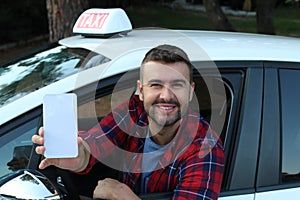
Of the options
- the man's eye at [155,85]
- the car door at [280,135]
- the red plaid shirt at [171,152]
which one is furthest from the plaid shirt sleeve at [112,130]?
the car door at [280,135]

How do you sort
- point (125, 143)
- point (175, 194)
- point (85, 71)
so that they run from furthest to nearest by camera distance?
point (125, 143), point (85, 71), point (175, 194)

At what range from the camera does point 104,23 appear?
2.44m

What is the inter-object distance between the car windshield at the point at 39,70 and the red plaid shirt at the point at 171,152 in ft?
0.89

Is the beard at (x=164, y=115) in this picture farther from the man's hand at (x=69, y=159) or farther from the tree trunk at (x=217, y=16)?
the tree trunk at (x=217, y=16)

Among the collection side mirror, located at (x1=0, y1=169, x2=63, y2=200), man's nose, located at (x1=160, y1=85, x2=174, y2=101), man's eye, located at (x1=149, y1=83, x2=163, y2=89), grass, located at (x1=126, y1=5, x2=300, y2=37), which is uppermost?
man's eye, located at (x1=149, y1=83, x2=163, y2=89)

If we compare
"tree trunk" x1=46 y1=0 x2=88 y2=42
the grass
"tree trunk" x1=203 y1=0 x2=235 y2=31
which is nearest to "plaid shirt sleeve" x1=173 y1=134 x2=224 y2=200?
"tree trunk" x1=46 y1=0 x2=88 y2=42

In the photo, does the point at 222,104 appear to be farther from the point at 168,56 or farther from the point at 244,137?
the point at 168,56

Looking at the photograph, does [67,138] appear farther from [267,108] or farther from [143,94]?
[267,108]

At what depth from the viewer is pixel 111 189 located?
1966mm

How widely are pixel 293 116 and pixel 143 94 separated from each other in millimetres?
650

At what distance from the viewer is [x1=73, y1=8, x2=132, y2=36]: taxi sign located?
2.44 meters

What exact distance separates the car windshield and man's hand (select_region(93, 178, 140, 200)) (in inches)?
18.9

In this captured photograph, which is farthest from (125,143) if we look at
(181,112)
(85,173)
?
(181,112)

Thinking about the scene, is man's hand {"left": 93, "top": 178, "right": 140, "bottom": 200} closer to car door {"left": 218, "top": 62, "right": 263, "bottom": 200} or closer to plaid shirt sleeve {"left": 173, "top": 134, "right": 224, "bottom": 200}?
plaid shirt sleeve {"left": 173, "top": 134, "right": 224, "bottom": 200}
